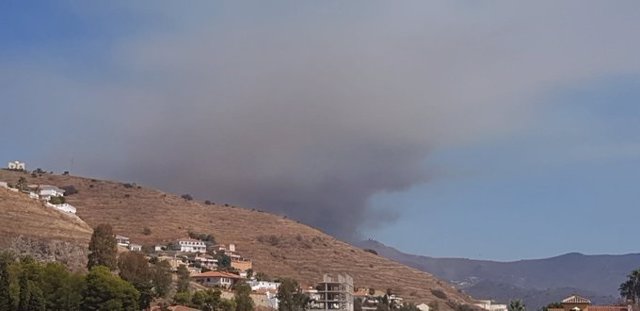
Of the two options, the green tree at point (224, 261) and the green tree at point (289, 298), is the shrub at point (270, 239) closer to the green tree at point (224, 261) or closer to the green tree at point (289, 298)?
the green tree at point (224, 261)

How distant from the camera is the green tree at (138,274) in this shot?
76250mm

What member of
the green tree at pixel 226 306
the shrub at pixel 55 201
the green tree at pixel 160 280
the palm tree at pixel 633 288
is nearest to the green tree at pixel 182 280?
the green tree at pixel 160 280

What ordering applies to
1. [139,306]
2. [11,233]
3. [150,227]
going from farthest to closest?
1. [150,227]
2. [11,233]
3. [139,306]

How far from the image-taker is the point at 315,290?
125 m

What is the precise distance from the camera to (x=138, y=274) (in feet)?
271

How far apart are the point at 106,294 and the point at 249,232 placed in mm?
93387

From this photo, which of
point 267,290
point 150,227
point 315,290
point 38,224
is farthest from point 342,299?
point 38,224

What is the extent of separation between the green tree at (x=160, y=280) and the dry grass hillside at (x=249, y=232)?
4501 centimetres

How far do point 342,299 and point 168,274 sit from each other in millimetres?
39236

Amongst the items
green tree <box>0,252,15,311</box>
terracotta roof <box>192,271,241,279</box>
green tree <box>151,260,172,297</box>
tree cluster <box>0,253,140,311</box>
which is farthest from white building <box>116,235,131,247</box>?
green tree <box>0,252,15,311</box>

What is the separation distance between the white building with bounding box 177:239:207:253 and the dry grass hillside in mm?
4427

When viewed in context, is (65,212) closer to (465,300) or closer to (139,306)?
(139,306)

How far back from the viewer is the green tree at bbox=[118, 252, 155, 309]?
76250 mm

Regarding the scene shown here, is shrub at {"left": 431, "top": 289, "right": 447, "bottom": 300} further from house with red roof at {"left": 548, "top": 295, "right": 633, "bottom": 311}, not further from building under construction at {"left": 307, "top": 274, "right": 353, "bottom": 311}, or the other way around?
house with red roof at {"left": 548, "top": 295, "right": 633, "bottom": 311}
